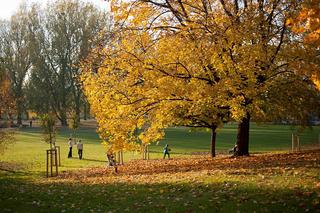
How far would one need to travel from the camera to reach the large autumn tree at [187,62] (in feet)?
43.0

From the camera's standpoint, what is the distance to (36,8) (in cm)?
6656

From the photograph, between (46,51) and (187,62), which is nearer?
(187,62)

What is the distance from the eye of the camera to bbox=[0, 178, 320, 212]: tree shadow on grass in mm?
7512

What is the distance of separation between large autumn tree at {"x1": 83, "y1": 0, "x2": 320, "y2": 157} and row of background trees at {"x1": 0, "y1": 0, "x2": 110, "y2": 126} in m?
47.1

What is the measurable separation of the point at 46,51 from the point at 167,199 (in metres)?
63.3

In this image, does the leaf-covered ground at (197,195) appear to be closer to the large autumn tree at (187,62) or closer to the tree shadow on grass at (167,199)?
the tree shadow on grass at (167,199)

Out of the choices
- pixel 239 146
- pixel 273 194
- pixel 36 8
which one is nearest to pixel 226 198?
pixel 273 194

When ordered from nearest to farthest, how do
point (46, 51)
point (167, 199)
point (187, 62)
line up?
point (167, 199) → point (187, 62) → point (46, 51)

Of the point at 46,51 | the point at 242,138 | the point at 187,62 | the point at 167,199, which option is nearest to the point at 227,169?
the point at 187,62

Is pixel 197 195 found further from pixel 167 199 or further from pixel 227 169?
pixel 227 169

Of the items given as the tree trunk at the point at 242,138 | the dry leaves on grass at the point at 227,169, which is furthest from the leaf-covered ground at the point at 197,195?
the tree trunk at the point at 242,138

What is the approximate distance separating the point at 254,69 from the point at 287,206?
658 cm

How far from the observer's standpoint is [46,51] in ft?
222

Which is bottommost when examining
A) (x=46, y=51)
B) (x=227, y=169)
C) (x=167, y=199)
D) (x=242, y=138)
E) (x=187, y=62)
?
(x=167, y=199)
